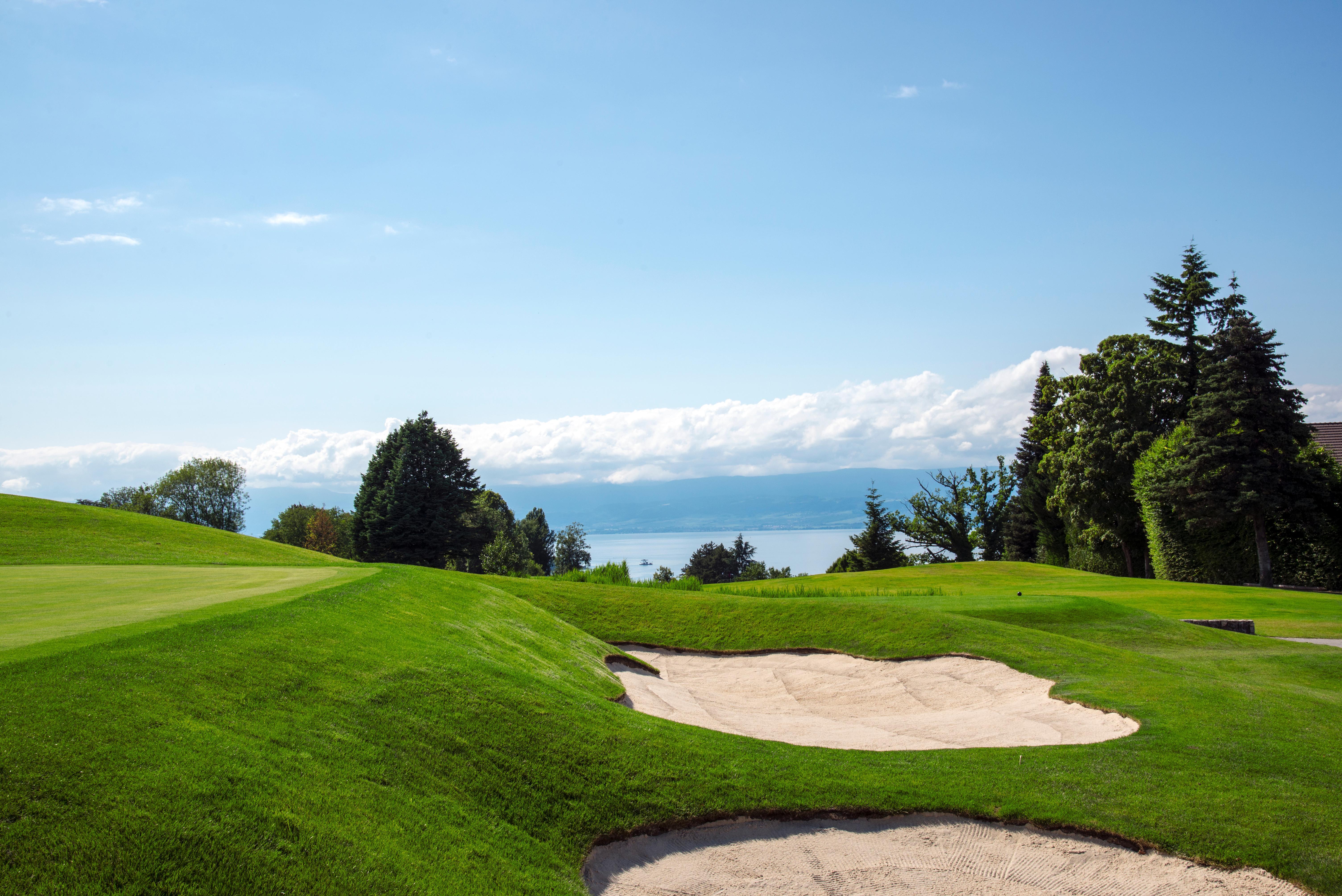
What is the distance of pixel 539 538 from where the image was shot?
101 metres

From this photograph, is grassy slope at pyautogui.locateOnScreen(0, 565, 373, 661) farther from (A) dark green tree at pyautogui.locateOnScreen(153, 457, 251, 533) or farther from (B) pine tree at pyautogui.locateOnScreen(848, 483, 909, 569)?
(A) dark green tree at pyautogui.locateOnScreen(153, 457, 251, 533)

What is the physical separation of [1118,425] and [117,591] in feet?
160

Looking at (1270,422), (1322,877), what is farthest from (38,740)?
(1270,422)

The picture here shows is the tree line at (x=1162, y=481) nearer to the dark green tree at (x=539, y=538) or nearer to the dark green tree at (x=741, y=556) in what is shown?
the dark green tree at (x=741, y=556)

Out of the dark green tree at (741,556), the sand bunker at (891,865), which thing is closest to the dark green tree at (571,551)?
the dark green tree at (741,556)

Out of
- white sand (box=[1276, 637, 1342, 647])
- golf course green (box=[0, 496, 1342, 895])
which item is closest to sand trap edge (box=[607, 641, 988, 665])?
golf course green (box=[0, 496, 1342, 895])

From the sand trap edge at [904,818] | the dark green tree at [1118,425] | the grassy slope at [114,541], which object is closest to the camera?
the sand trap edge at [904,818]

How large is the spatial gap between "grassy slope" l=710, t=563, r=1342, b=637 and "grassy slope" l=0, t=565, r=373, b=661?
1560 centimetres

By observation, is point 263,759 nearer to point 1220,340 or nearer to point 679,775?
point 679,775

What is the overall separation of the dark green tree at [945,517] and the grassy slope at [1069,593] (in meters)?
23.8

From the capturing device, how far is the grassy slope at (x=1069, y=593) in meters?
23.0

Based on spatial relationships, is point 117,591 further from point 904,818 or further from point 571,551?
point 571,551

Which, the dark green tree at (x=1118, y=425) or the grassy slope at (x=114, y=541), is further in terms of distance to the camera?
the dark green tree at (x=1118, y=425)

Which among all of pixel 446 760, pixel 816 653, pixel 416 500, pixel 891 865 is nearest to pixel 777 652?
pixel 816 653
